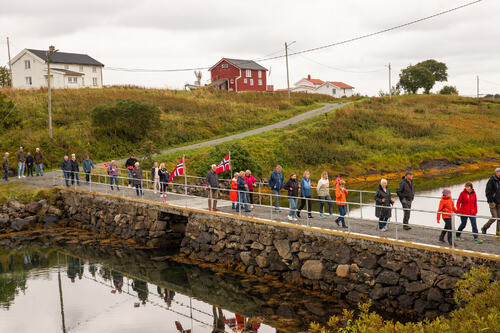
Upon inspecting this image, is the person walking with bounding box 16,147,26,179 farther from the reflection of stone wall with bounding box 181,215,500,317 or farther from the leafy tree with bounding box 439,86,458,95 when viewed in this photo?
the leafy tree with bounding box 439,86,458,95

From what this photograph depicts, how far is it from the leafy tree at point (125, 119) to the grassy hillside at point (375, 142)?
681 cm

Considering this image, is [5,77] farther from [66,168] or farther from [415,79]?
[415,79]

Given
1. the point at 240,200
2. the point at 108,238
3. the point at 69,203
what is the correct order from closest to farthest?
the point at 240,200 → the point at 108,238 → the point at 69,203

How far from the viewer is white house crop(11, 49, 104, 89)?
62.2 metres

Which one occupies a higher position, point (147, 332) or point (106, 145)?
point (106, 145)

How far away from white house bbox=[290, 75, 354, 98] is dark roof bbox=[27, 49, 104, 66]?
158 feet

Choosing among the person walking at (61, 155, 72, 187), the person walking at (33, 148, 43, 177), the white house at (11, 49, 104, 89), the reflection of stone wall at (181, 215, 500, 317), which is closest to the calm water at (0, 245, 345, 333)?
the reflection of stone wall at (181, 215, 500, 317)

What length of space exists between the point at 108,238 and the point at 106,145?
628 inches

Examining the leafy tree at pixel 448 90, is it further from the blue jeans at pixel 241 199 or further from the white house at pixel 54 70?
the blue jeans at pixel 241 199

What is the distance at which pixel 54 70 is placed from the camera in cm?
6200

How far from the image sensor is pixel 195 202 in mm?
22141

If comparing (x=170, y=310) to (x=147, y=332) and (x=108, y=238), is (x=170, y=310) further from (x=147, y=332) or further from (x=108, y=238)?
(x=108, y=238)

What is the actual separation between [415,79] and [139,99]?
6757 cm

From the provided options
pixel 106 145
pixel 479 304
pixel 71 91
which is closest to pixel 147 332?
pixel 479 304
